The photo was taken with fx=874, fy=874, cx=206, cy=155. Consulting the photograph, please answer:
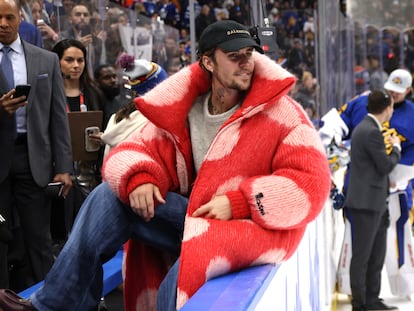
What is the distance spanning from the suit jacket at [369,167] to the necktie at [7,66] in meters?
2.75

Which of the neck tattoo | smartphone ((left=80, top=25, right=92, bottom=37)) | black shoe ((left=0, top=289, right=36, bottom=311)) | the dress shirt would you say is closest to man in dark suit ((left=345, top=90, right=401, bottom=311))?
smartphone ((left=80, top=25, right=92, bottom=37))

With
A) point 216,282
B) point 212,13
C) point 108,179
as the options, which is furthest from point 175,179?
point 212,13

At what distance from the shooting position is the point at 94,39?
5.15 meters

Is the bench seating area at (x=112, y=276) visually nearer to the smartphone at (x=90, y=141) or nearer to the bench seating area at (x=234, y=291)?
the smartphone at (x=90, y=141)

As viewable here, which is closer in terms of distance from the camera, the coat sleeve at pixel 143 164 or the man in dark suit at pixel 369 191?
the coat sleeve at pixel 143 164

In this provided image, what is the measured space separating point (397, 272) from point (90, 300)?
4.31 m

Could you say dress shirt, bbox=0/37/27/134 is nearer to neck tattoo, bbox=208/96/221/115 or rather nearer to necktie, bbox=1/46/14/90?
necktie, bbox=1/46/14/90

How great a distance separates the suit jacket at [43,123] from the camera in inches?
138

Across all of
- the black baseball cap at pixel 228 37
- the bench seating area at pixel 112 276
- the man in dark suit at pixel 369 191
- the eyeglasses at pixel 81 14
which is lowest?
the man in dark suit at pixel 369 191

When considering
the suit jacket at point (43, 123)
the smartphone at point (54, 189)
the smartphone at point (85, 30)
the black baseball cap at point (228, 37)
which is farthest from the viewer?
the smartphone at point (85, 30)

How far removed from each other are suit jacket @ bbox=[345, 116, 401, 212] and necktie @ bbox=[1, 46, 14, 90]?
2749 mm

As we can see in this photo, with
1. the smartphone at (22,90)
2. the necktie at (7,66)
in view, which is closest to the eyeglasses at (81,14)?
the necktie at (7,66)

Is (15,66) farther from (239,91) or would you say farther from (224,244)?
(224,244)

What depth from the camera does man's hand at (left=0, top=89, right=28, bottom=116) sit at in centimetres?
333
